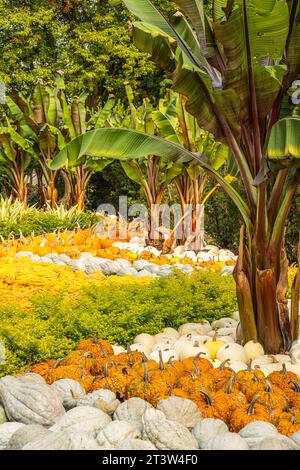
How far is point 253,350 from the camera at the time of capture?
4602 millimetres

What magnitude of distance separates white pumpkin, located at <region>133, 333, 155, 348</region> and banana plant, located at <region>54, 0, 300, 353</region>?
0.74 meters

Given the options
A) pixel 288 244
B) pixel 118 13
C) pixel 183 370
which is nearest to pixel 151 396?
pixel 183 370

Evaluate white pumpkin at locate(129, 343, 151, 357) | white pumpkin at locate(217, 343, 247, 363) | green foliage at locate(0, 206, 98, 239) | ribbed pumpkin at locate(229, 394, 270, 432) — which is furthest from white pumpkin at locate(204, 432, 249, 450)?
green foliage at locate(0, 206, 98, 239)

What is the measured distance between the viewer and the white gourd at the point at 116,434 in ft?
9.20

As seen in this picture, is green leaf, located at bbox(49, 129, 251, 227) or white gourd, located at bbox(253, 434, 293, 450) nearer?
white gourd, located at bbox(253, 434, 293, 450)

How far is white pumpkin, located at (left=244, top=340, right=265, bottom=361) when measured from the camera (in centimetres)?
458

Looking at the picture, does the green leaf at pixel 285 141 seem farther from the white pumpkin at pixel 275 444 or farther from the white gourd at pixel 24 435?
the white gourd at pixel 24 435

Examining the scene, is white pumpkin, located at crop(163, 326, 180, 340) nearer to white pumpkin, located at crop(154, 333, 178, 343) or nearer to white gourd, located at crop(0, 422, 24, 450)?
white pumpkin, located at crop(154, 333, 178, 343)

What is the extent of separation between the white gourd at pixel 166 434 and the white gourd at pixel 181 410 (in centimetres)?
20

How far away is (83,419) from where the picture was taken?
303 centimetres

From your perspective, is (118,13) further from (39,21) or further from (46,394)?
(46,394)

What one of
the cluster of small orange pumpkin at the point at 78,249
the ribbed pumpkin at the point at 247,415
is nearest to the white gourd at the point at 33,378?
the ribbed pumpkin at the point at 247,415

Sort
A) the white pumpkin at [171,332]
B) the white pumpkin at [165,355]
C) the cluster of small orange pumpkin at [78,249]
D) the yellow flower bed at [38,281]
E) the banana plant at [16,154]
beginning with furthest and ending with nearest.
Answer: the banana plant at [16,154], the cluster of small orange pumpkin at [78,249], the yellow flower bed at [38,281], the white pumpkin at [171,332], the white pumpkin at [165,355]

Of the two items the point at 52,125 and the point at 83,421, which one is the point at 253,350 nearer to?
the point at 83,421
